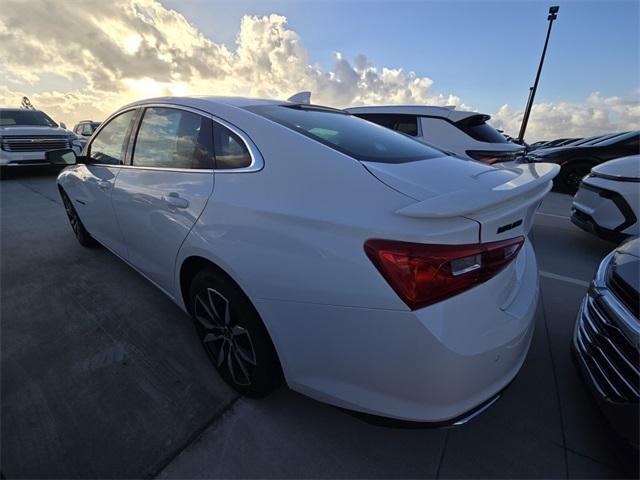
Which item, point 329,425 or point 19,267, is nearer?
point 329,425

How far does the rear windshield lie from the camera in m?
1.60

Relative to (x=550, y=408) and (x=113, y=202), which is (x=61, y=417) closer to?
(x=113, y=202)

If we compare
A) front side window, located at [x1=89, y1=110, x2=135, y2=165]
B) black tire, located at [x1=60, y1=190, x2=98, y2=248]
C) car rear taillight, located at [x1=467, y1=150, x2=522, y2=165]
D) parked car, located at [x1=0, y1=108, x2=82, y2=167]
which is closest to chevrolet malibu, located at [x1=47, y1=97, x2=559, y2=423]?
front side window, located at [x1=89, y1=110, x2=135, y2=165]

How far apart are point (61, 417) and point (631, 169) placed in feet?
17.0

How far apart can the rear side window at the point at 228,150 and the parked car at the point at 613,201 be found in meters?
3.90

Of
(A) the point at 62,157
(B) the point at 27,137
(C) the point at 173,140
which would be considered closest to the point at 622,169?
(C) the point at 173,140

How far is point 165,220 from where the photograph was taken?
197 centimetres

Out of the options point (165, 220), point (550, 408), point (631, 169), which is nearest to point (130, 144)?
point (165, 220)

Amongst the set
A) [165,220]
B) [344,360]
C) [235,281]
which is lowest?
[344,360]

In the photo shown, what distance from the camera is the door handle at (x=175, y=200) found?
1.80 metres

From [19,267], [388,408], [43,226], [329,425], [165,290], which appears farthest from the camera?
[43,226]

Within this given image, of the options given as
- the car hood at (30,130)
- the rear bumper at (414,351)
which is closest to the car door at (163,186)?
the rear bumper at (414,351)

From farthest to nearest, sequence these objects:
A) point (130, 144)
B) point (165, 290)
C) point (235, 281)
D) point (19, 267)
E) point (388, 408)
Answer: point (19, 267), point (130, 144), point (165, 290), point (235, 281), point (388, 408)

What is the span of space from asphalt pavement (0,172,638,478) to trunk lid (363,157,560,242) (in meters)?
0.84
